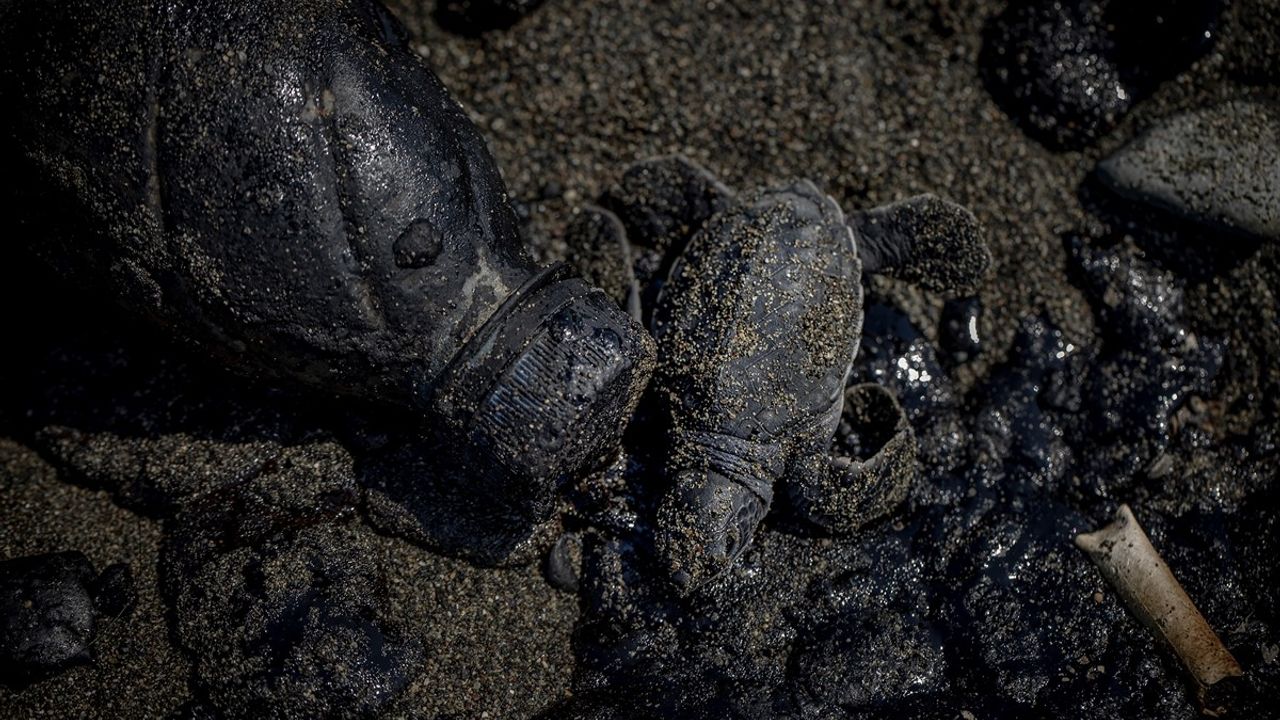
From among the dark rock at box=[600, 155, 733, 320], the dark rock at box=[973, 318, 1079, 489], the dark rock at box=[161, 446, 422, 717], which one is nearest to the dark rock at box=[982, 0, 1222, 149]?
the dark rock at box=[973, 318, 1079, 489]

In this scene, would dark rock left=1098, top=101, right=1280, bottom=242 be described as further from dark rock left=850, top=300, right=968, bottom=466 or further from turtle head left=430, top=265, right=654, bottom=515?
turtle head left=430, top=265, right=654, bottom=515

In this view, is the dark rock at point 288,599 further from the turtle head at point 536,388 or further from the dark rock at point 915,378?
the dark rock at point 915,378

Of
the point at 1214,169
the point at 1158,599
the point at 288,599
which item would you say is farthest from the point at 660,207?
the point at 1158,599

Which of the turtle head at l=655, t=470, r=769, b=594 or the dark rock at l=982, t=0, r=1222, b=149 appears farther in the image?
the dark rock at l=982, t=0, r=1222, b=149

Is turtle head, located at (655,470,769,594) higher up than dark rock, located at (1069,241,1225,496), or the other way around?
turtle head, located at (655,470,769,594)

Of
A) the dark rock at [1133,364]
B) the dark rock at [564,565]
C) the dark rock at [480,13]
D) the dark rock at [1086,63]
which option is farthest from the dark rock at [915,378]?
the dark rock at [480,13]

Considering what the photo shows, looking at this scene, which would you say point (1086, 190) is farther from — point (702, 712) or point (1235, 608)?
point (702, 712)
